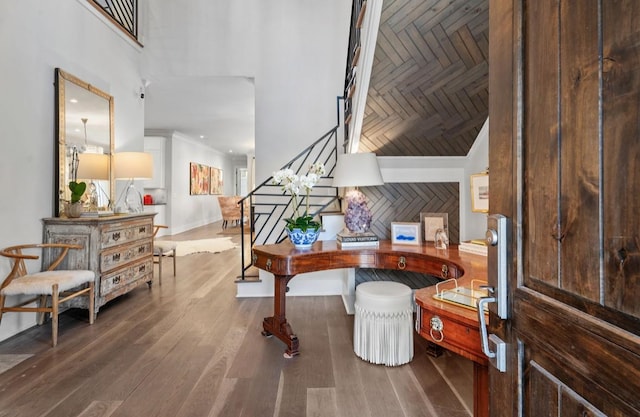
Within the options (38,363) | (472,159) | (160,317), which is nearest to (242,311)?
(160,317)

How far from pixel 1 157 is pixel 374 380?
318cm

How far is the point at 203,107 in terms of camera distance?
21.2 ft

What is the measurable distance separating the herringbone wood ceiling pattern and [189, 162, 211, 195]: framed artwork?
8.10 meters

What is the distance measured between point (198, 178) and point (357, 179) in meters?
8.76

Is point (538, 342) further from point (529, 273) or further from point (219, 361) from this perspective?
point (219, 361)

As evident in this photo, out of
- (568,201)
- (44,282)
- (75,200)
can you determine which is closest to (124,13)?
(75,200)

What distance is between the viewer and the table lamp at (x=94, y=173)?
347cm

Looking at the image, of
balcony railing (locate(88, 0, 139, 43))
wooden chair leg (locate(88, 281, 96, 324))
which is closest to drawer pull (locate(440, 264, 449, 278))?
wooden chair leg (locate(88, 281, 96, 324))

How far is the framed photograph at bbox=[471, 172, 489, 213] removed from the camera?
8.07ft

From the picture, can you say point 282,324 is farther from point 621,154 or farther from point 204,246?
point 204,246

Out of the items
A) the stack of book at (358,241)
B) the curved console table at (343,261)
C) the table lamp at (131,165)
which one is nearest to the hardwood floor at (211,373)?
the curved console table at (343,261)

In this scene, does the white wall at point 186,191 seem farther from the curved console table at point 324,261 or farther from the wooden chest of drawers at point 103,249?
the curved console table at point 324,261

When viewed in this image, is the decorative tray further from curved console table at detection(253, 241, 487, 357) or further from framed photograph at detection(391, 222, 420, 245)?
framed photograph at detection(391, 222, 420, 245)

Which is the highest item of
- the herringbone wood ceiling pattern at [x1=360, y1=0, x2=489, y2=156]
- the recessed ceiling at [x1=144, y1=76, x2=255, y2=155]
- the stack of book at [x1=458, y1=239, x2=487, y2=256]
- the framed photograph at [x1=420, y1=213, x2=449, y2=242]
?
the recessed ceiling at [x1=144, y1=76, x2=255, y2=155]
